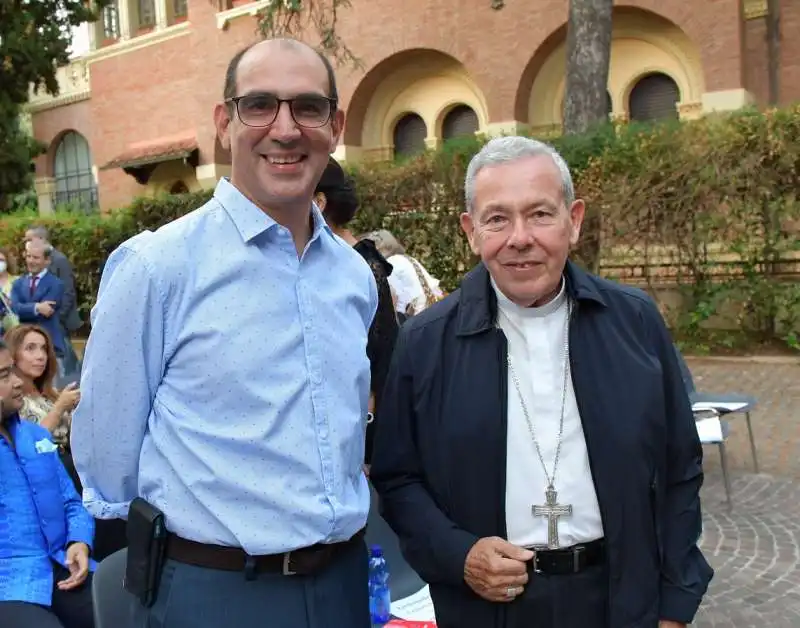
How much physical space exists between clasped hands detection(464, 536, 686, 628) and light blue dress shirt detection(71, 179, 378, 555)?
1.17 ft

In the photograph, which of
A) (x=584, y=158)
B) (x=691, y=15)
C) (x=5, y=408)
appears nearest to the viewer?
(x=5, y=408)

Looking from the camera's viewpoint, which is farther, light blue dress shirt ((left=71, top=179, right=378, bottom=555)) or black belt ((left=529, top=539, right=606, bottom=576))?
black belt ((left=529, top=539, right=606, bottom=576))

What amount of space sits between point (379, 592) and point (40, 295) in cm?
740

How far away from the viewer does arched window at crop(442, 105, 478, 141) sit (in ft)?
65.8

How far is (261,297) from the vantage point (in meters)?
1.82

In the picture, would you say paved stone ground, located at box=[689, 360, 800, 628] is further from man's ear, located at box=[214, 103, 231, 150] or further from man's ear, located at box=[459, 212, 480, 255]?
man's ear, located at box=[214, 103, 231, 150]

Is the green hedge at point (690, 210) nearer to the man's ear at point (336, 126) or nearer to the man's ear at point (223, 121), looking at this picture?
the man's ear at point (336, 126)

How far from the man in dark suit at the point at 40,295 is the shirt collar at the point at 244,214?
26.4 ft

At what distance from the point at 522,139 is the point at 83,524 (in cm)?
251

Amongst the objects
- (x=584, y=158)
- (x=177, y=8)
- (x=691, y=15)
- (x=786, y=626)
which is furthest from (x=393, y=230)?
(x=177, y=8)

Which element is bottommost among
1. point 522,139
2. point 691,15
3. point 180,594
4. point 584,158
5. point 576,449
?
point 180,594

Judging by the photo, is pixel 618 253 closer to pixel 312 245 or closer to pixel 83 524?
pixel 83 524

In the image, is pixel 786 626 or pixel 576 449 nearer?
pixel 576 449

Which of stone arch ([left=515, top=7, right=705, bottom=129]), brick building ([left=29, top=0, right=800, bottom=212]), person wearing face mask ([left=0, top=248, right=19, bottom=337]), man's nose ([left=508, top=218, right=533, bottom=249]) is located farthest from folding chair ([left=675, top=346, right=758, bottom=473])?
stone arch ([left=515, top=7, right=705, bottom=129])
